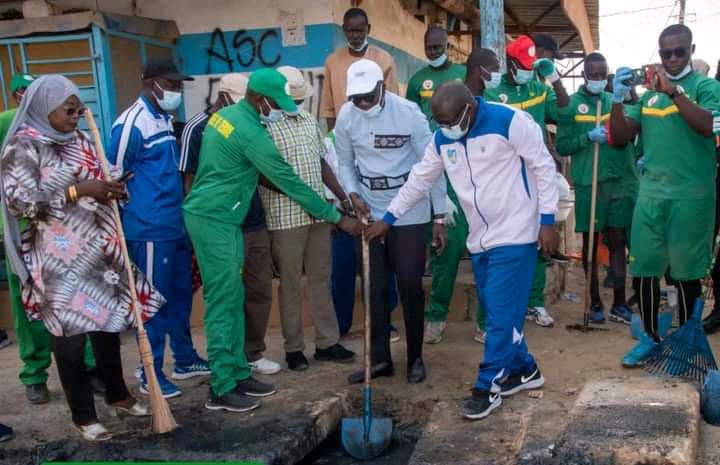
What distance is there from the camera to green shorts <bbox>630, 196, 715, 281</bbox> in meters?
4.36

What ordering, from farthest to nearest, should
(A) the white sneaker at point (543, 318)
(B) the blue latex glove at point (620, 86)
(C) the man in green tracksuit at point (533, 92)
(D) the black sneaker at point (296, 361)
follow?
(A) the white sneaker at point (543, 318)
(C) the man in green tracksuit at point (533, 92)
(D) the black sneaker at point (296, 361)
(B) the blue latex glove at point (620, 86)

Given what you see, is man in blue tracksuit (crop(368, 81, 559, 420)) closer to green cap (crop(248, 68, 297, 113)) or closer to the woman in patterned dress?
green cap (crop(248, 68, 297, 113))

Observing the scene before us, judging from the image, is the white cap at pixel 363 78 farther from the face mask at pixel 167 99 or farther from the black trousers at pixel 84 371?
the black trousers at pixel 84 371

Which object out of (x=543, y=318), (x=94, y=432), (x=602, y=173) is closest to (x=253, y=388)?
(x=94, y=432)

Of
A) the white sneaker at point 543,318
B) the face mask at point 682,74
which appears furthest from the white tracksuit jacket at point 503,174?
the white sneaker at point 543,318

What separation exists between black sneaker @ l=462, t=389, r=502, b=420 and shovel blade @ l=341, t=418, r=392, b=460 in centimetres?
44

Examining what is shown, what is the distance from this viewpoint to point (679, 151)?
14.2ft

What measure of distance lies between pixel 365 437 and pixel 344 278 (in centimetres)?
170

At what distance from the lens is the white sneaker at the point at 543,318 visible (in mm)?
5637

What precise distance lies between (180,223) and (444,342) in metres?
2.21

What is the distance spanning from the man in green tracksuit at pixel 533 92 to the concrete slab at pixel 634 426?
1.50 m

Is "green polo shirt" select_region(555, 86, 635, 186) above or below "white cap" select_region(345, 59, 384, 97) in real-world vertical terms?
below

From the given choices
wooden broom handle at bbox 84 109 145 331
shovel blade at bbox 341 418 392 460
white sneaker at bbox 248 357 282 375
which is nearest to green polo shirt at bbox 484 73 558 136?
white sneaker at bbox 248 357 282 375

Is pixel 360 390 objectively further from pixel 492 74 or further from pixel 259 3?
pixel 259 3
